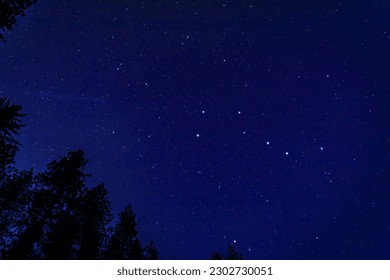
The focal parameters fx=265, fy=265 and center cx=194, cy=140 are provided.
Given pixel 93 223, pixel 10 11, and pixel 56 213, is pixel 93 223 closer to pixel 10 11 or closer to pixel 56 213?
pixel 56 213

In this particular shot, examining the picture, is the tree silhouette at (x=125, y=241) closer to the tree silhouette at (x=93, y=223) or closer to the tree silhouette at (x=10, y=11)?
the tree silhouette at (x=93, y=223)

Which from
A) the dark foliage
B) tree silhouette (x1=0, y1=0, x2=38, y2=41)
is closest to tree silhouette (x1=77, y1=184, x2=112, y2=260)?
the dark foliage

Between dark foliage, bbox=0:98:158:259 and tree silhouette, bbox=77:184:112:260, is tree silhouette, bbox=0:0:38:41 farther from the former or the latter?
tree silhouette, bbox=77:184:112:260

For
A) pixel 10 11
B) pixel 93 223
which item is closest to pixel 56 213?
pixel 93 223

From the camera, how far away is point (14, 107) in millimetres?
9609

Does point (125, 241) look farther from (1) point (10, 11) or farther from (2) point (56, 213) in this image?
(1) point (10, 11)

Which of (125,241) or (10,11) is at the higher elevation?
(10,11)

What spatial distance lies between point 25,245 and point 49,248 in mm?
1344

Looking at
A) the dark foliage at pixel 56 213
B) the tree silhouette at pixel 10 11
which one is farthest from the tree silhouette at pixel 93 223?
the tree silhouette at pixel 10 11

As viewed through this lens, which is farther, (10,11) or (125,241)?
(125,241)

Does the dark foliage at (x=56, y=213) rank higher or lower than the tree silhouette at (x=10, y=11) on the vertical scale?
lower
